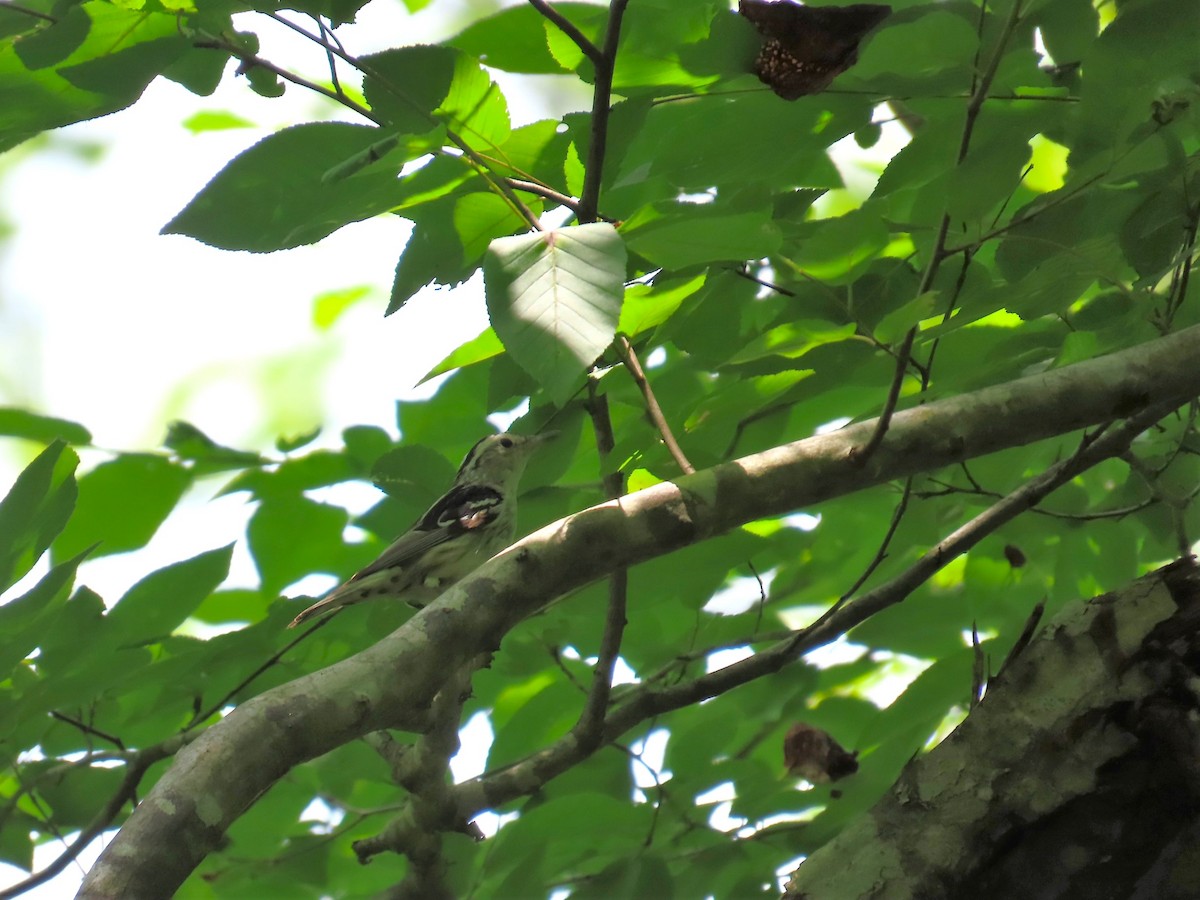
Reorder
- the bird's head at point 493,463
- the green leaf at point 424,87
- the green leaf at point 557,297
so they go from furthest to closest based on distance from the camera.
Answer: the bird's head at point 493,463, the green leaf at point 424,87, the green leaf at point 557,297

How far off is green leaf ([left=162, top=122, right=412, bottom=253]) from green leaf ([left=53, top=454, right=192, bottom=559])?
1.58m

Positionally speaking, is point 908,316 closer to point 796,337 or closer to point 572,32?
point 796,337

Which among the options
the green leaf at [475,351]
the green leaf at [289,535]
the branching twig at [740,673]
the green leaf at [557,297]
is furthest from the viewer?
the green leaf at [289,535]

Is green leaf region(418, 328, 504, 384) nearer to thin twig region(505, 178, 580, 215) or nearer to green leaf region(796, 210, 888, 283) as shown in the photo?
thin twig region(505, 178, 580, 215)

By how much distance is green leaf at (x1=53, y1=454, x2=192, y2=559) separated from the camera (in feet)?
11.6

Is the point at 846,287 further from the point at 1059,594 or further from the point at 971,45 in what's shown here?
A: the point at 1059,594

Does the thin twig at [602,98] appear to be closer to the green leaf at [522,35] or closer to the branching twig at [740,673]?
the green leaf at [522,35]

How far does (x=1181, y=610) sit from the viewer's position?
2.59 metres

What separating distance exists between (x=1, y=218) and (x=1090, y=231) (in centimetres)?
613

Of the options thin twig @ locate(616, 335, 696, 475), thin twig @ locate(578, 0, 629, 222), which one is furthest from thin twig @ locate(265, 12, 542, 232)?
thin twig @ locate(616, 335, 696, 475)

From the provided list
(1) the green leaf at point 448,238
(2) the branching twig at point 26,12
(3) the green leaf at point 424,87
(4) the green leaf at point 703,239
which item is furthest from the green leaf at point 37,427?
(4) the green leaf at point 703,239

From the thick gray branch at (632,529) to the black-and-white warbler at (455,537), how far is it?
132 centimetres

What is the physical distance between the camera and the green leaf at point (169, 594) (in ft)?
10.7

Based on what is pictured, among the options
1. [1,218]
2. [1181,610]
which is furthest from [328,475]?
[1,218]
